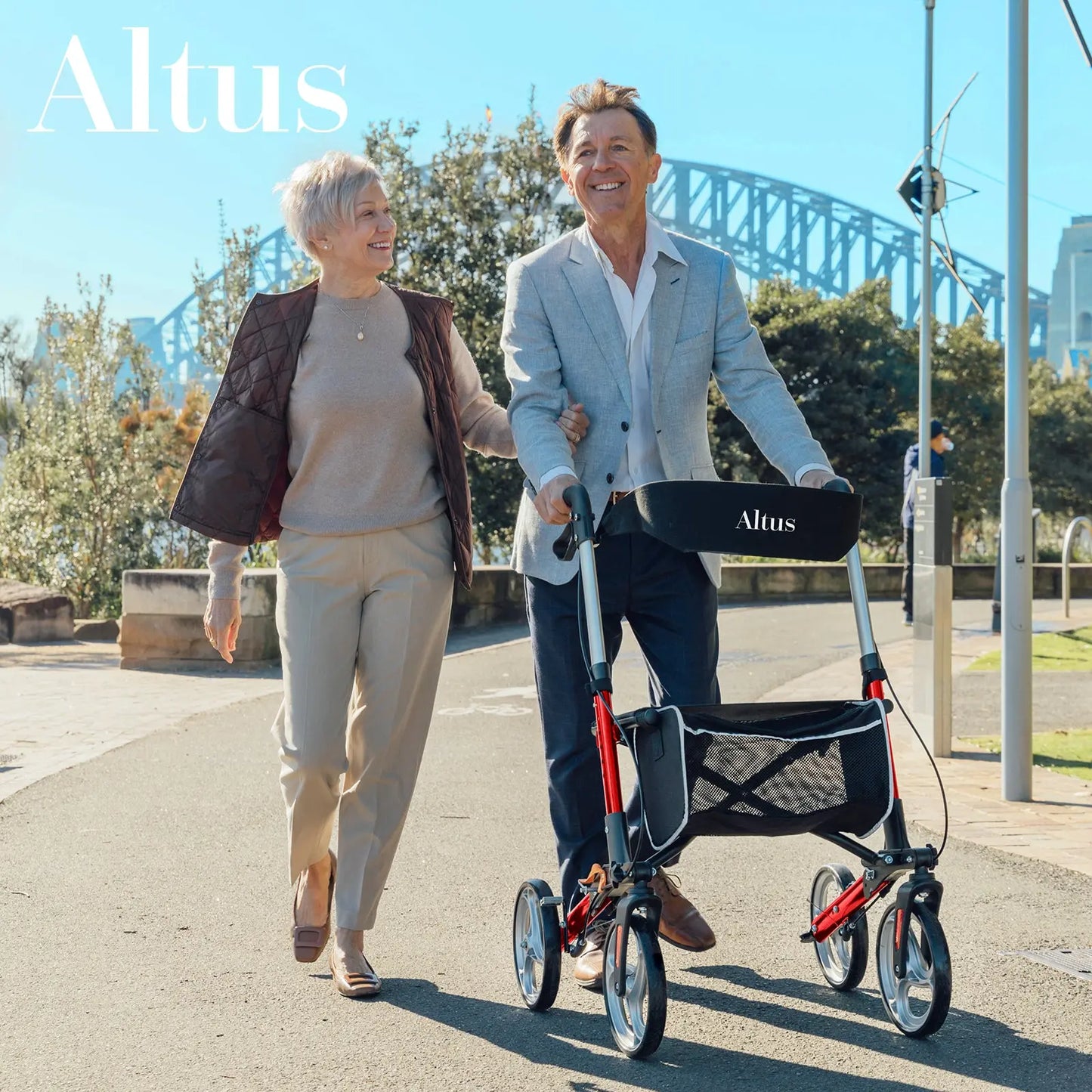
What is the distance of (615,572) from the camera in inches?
148

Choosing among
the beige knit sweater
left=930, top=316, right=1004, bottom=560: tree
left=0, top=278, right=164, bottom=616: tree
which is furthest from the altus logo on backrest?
left=930, top=316, right=1004, bottom=560: tree

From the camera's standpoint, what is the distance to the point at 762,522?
3.21m

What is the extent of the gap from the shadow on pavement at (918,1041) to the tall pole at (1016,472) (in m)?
2.71

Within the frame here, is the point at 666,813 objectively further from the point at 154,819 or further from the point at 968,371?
the point at 968,371

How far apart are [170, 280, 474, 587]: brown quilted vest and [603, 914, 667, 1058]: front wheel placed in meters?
1.04

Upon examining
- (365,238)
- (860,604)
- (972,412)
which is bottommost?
(860,604)

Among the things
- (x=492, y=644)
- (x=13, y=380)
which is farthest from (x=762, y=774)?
(x=13, y=380)

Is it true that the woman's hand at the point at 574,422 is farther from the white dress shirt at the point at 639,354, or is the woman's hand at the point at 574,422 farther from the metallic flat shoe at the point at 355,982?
the metallic flat shoe at the point at 355,982

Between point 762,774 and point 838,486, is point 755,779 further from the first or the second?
point 838,486

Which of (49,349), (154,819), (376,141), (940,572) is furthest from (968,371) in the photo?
(154,819)

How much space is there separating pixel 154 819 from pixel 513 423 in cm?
286

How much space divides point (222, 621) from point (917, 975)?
182 centimetres

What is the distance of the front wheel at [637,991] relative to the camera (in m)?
3.03

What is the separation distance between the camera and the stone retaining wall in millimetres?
11023
